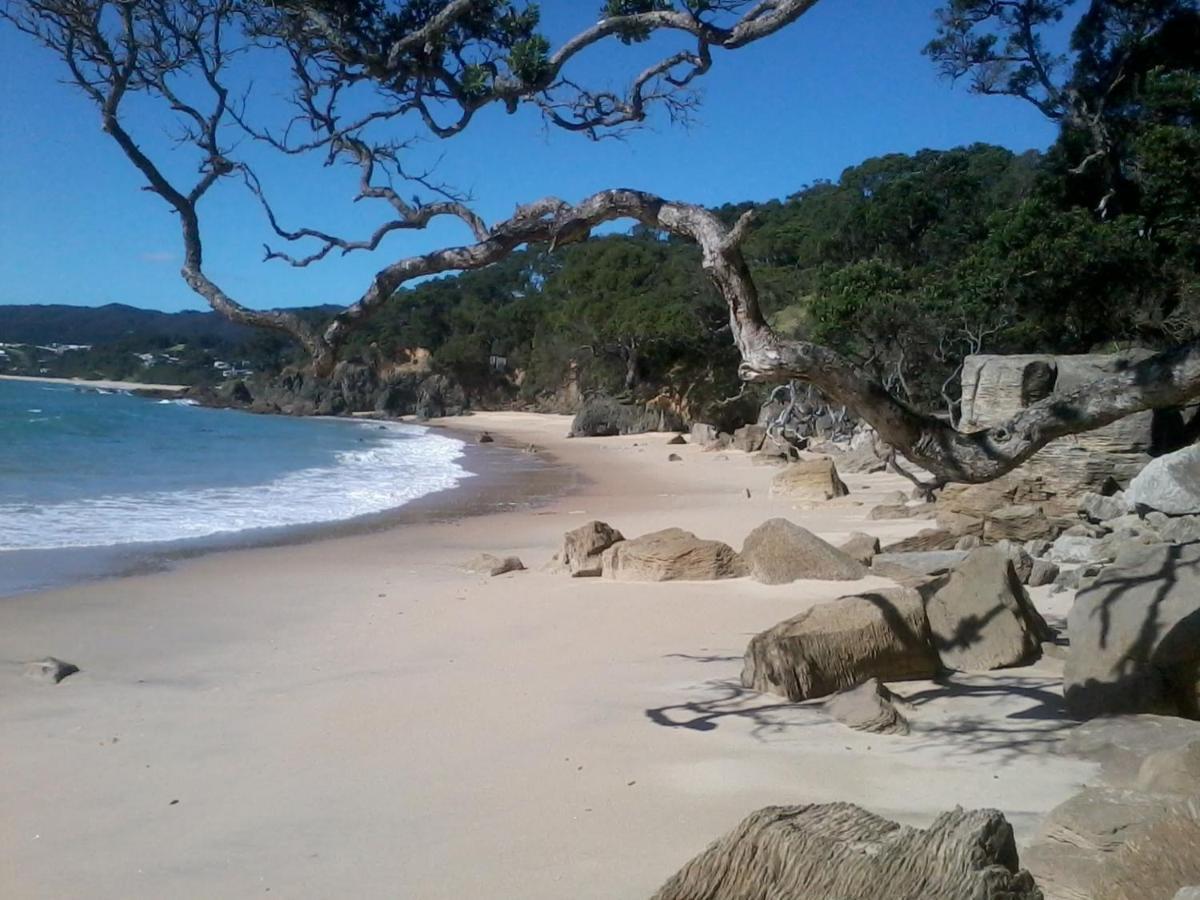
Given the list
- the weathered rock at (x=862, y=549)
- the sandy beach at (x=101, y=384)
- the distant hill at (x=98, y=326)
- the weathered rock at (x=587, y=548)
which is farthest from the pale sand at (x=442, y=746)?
the distant hill at (x=98, y=326)

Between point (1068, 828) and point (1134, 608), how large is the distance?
6.38ft

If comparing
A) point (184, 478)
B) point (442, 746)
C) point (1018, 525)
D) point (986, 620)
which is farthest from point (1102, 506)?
point (184, 478)

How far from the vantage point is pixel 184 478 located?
75.7 ft

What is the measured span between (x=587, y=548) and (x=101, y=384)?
103022 millimetres

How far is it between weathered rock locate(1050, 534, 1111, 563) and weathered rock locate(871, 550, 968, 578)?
0.81m

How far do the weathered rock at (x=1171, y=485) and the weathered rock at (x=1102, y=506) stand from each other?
29cm

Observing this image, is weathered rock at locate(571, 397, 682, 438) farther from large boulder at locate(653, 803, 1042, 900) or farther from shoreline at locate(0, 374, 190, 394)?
shoreline at locate(0, 374, 190, 394)

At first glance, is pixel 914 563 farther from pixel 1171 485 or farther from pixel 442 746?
pixel 442 746

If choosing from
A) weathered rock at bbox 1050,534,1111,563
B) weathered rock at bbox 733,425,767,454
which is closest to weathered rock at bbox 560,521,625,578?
weathered rock at bbox 1050,534,1111,563

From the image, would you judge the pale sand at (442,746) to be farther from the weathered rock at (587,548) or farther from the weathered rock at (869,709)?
the weathered rock at (587,548)

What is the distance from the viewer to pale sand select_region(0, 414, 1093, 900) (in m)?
4.24

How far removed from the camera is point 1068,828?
3574mm

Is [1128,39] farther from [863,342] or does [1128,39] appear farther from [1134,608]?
[1134,608]

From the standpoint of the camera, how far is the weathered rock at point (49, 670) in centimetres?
725
